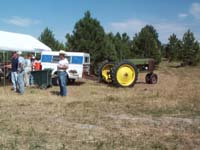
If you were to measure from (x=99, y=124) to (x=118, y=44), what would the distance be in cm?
2557

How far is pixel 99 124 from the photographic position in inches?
346

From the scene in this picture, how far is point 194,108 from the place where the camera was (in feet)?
37.0

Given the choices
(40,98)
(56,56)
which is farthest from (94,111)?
(56,56)

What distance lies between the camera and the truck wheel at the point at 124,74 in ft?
61.1

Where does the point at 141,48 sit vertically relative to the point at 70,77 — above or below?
above

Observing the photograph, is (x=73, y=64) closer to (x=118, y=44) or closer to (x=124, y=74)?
(x=124, y=74)

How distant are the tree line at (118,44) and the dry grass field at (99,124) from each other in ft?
41.7

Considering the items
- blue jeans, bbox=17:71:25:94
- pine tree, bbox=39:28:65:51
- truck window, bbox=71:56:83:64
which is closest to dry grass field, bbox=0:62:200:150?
blue jeans, bbox=17:71:25:94

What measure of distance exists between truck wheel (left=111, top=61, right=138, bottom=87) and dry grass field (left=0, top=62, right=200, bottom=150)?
17.4 ft

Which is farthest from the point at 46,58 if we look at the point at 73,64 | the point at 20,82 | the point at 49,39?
the point at 49,39

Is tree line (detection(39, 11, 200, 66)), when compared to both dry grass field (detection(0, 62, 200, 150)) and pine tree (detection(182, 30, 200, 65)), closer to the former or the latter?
pine tree (detection(182, 30, 200, 65))

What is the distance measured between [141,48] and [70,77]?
61.4 ft

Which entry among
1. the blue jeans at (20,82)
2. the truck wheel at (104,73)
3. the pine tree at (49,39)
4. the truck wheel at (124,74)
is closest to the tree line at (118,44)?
the pine tree at (49,39)

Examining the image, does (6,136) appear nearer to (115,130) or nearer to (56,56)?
(115,130)
